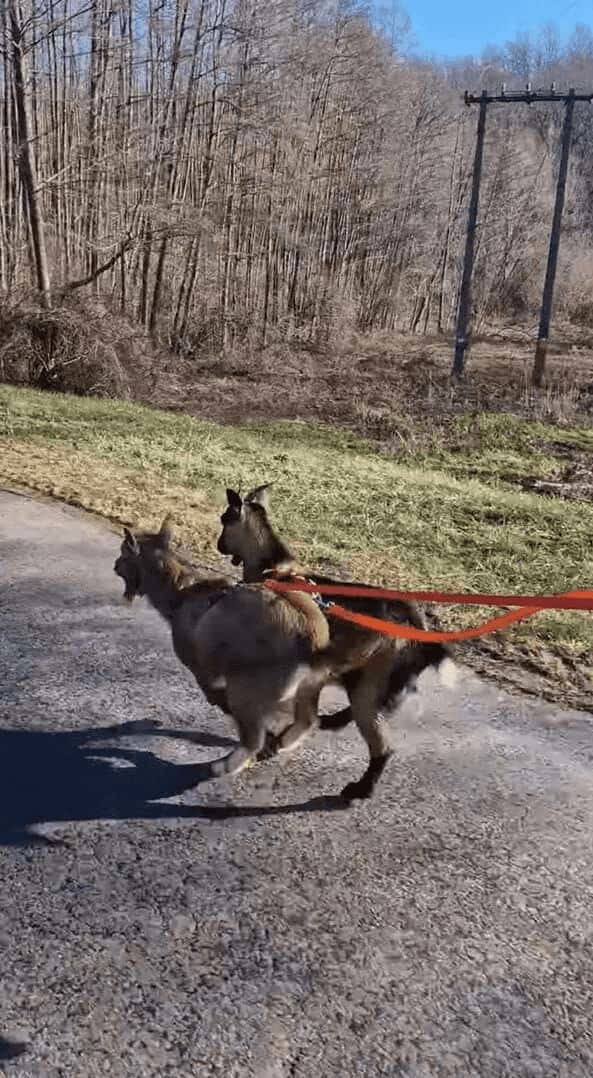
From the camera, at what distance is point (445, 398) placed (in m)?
19.0

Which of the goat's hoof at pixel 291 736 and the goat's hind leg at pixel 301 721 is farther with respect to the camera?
the goat's hoof at pixel 291 736

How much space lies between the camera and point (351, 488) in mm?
10461

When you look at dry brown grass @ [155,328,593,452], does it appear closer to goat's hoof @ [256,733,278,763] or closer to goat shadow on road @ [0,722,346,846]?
goat's hoof @ [256,733,278,763]

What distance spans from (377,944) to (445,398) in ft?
54.5

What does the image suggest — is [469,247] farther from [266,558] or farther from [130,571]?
[130,571]

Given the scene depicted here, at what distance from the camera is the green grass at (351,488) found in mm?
7648

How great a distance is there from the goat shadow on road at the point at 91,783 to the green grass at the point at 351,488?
2.57 meters

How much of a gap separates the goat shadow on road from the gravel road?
12 millimetres

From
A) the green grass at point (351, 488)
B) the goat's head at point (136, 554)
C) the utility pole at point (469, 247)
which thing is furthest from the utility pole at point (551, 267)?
the goat's head at point (136, 554)

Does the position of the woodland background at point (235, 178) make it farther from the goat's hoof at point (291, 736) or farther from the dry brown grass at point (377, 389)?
the goat's hoof at point (291, 736)

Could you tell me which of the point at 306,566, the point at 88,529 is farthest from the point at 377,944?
the point at 88,529

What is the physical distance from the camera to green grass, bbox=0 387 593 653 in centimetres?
765

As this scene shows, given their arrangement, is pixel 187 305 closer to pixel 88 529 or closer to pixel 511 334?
pixel 511 334

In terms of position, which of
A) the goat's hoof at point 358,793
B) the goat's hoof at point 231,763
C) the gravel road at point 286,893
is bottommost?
the gravel road at point 286,893
